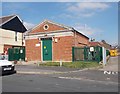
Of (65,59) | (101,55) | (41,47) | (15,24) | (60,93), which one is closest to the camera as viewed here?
(60,93)

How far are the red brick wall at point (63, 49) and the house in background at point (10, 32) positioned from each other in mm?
10918

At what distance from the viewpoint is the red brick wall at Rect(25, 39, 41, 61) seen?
26.8 m

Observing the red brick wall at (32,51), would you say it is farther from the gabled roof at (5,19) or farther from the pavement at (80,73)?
the gabled roof at (5,19)

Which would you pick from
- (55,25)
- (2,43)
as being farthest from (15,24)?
(55,25)

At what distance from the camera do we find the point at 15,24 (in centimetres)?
4241

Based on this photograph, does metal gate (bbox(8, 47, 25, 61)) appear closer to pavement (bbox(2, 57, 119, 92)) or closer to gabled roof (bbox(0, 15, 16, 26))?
gabled roof (bbox(0, 15, 16, 26))

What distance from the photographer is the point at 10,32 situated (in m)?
38.0

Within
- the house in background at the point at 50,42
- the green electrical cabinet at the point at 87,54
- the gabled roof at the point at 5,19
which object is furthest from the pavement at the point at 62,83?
the gabled roof at the point at 5,19

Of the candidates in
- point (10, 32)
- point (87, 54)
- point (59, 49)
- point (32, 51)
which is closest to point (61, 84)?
point (87, 54)

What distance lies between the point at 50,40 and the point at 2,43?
12526mm

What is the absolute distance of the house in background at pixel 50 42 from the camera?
25.0 meters

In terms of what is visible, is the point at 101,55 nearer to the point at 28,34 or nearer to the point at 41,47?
the point at 41,47

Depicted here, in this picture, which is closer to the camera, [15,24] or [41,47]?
[41,47]

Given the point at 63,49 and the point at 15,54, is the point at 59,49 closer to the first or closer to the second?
the point at 63,49
